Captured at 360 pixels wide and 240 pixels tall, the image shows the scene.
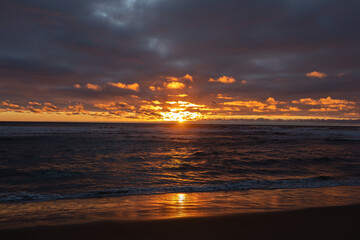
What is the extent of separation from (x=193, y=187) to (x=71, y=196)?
4.13 m

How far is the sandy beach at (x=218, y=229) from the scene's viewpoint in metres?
4.46

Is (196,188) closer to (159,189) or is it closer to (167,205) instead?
(159,189)

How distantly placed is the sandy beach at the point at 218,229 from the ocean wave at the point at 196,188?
8.65 ft

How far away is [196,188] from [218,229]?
358 cm

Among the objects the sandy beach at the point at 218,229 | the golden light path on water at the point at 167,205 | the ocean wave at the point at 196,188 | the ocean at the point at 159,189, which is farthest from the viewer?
the ocean wave at the point at 196,188

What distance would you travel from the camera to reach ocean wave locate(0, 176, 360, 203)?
23.4 ft

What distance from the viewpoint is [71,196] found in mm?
7270

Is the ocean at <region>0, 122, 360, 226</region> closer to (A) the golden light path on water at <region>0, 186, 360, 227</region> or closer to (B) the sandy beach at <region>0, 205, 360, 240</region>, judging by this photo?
(A) the golden light path on water at <region>0, 186, 360, 227</region>

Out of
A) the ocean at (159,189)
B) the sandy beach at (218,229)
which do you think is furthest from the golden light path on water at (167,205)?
the sandy beach at (218,229)

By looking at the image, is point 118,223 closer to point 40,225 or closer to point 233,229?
point 40,225

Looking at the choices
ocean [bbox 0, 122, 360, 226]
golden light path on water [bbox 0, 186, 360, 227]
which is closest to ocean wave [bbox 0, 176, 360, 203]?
ocean [bbox 0, 122, 360, 226]

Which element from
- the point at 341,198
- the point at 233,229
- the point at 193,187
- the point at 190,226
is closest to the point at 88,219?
the point at 190,226

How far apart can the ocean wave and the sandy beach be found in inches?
104

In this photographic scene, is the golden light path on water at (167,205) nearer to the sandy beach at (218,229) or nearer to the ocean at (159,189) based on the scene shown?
the ocean at (159,189)
